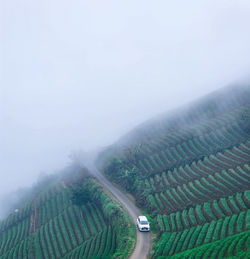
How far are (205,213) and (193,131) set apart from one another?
38.8 metres

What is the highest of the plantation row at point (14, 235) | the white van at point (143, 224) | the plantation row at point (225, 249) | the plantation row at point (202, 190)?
the plantation row at point (14, 235)

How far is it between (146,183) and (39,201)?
35.9 m

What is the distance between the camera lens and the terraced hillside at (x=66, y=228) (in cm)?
5128

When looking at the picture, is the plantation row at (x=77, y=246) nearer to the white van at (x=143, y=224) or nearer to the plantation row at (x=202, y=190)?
the white van at (x=143, y=224)

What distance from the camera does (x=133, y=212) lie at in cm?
5609

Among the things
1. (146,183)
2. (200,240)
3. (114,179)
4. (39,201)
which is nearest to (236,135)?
(146,183)

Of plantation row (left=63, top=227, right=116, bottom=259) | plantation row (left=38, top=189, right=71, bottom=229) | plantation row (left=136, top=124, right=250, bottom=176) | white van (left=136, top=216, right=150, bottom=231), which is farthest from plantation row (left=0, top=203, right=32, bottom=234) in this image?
white van (left=136, top=216, right=150, bottom=231)

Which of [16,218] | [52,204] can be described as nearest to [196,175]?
[52,204]

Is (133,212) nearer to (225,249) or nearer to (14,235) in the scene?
(225,249)

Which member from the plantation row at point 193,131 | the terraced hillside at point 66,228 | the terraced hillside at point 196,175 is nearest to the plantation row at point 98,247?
the terraced hillside at point 66,228

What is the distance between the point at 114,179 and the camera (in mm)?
76438

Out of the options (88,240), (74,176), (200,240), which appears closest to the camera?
(200,240)

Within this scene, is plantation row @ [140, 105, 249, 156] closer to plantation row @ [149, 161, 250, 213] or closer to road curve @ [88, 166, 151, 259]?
road curve @ [88, 166, 151, 259]

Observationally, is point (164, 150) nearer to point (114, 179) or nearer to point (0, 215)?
point (114, 179)
